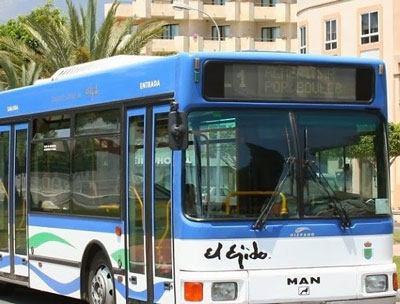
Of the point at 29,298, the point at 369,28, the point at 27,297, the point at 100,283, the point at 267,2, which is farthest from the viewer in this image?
the point at 267,2

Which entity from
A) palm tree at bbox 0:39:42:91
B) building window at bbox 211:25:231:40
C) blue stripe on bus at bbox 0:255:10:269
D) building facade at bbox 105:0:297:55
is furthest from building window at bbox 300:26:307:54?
blue stripe on bus at bbox 0:255:10:269

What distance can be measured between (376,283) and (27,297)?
22.7ft

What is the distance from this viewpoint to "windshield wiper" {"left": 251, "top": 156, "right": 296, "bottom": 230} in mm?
8820

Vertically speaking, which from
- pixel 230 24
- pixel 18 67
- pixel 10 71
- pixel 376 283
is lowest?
pixel 376 283

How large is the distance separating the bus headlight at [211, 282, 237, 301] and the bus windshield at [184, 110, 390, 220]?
638 mm

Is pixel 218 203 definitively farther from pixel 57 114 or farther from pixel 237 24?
pixel 237 24

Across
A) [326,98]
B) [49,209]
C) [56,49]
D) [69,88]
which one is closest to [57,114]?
[69,88]

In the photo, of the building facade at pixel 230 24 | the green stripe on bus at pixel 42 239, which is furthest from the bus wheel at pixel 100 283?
the building facade at pixel 230 24

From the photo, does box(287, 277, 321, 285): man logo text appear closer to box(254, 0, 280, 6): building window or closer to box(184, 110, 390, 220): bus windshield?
box(184, 110, 390, 220): bus windshield

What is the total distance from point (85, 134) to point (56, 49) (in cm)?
2181

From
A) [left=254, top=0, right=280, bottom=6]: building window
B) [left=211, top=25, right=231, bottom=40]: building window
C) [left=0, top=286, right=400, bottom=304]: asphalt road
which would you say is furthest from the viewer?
[left=254, top=0, right=280, bottom=6]: building window

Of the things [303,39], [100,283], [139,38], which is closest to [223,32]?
[303,39]

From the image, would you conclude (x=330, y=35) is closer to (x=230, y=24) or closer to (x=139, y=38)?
(x=230, y=24)

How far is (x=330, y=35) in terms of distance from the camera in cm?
5781
